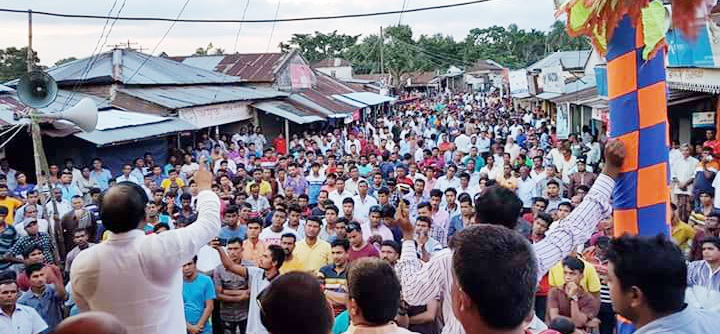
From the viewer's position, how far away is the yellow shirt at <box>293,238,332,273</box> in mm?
6477

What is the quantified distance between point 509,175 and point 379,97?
25.9 metres

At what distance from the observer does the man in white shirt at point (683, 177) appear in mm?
9875

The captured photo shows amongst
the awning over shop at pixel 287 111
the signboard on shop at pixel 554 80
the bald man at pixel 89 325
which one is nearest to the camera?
the bald man at pixel 89 325

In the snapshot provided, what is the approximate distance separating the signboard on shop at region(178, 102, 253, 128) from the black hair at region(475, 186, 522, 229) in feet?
46.6

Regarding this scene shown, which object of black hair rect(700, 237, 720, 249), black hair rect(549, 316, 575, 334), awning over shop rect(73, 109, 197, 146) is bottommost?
black hair rect(549, 316, 575, 334)

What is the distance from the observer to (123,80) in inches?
646

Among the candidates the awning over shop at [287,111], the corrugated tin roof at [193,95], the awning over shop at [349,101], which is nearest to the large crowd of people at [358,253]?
the corrugated tin roof at [193,95]

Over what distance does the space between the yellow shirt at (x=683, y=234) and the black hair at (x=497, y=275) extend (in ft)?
18.2

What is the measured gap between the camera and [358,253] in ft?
21.4

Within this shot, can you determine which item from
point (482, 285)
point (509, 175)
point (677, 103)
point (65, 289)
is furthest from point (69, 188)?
point (677, 103)

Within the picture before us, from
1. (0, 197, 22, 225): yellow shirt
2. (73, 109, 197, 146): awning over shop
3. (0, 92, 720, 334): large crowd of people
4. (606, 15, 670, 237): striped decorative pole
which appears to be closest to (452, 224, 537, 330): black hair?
(0, 92, 720, 334): large crowd of people

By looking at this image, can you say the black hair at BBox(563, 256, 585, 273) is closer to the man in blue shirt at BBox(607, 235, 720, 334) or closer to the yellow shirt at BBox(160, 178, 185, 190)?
the man in blue shirt at BBox(607, 235, 720, 334)

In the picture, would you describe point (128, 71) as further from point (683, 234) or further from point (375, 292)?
point (375, 292)

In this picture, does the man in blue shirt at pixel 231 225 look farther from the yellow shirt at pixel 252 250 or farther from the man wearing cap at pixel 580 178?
the man wearing cap at pixel 580 178
